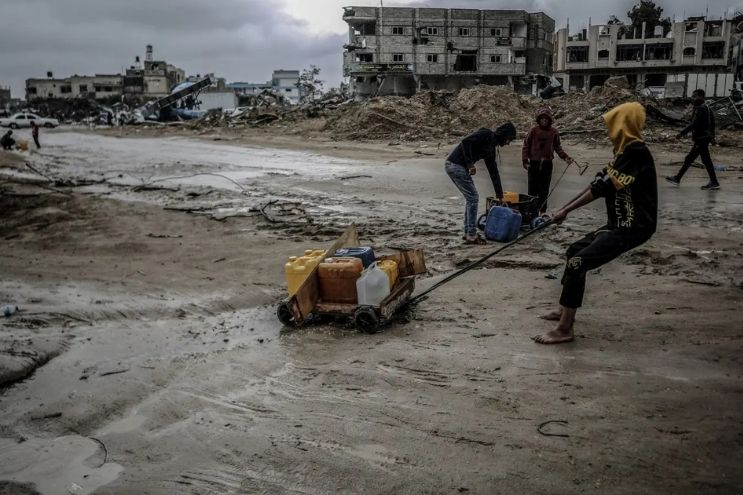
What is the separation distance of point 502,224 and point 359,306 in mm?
3354

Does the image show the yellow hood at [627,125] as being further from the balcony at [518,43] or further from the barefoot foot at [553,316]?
the balcony at [518,43]

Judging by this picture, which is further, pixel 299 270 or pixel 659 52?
pixel 659 52

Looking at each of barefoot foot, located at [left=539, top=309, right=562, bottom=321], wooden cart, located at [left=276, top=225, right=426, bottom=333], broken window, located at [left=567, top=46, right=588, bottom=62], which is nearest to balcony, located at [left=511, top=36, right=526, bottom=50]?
broken window, located at [left=567, top=46, right=588, bottom=62]

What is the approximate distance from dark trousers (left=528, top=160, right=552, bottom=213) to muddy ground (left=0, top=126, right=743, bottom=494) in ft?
2.04

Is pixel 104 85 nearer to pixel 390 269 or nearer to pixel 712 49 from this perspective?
pixel 712 49

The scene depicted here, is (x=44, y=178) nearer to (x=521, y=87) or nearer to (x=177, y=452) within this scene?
(x=177, y=452)

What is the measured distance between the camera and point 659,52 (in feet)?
181

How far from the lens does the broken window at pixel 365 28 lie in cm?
5241

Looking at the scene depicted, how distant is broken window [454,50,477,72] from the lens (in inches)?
2131

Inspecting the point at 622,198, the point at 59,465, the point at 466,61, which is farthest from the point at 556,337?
the point at 466,61

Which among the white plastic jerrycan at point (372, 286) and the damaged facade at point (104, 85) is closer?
the white plastic jerrycan at point (372, 286)

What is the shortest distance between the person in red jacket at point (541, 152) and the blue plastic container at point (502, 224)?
120cm

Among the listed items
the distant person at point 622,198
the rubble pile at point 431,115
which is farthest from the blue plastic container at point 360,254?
the rubble pile at point 431,115

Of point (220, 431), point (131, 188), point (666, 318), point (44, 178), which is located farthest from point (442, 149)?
point (220, 431)
